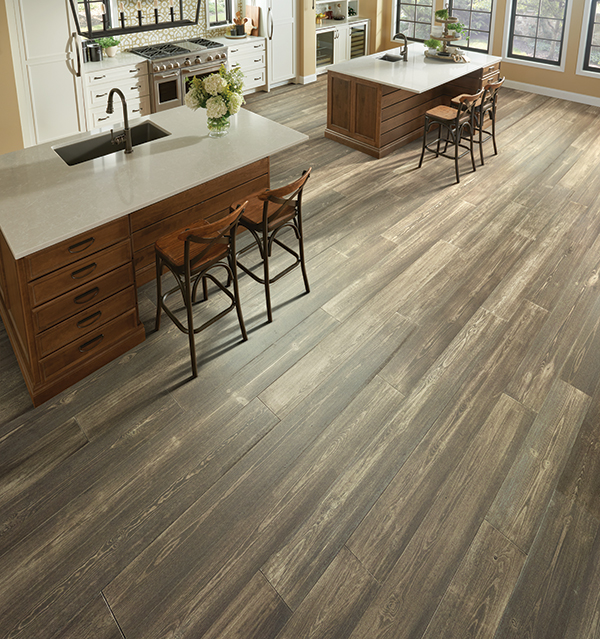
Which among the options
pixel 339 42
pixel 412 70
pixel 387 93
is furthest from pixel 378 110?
pixel 339 42

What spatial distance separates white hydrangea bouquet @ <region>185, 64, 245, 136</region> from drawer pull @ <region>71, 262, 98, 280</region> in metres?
1.27

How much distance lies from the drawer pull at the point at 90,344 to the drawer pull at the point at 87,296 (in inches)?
10.6

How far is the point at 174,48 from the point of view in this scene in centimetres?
646

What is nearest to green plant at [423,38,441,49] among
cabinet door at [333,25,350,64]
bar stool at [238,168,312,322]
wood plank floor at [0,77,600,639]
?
cabinet door at [333,25,350,64]

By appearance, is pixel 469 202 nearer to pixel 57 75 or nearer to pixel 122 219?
pixel 122 219

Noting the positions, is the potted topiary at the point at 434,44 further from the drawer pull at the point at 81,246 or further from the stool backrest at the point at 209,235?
the drawer pull at the point at 81,246

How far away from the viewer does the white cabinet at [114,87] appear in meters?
5.77

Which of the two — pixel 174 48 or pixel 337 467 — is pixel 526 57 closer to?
pixel 174 48

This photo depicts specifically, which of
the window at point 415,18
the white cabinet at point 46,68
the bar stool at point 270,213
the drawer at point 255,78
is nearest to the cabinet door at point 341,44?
the window at point 415,18

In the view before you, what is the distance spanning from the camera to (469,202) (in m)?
5.00

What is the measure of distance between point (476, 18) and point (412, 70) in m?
3.33

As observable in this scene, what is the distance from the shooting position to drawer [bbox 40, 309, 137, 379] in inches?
115

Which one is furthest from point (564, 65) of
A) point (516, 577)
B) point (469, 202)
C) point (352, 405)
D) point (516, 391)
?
point (516, 577)

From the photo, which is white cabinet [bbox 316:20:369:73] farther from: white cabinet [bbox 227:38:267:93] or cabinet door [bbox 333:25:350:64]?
white cabinet [bbox 227:38:267:93]
